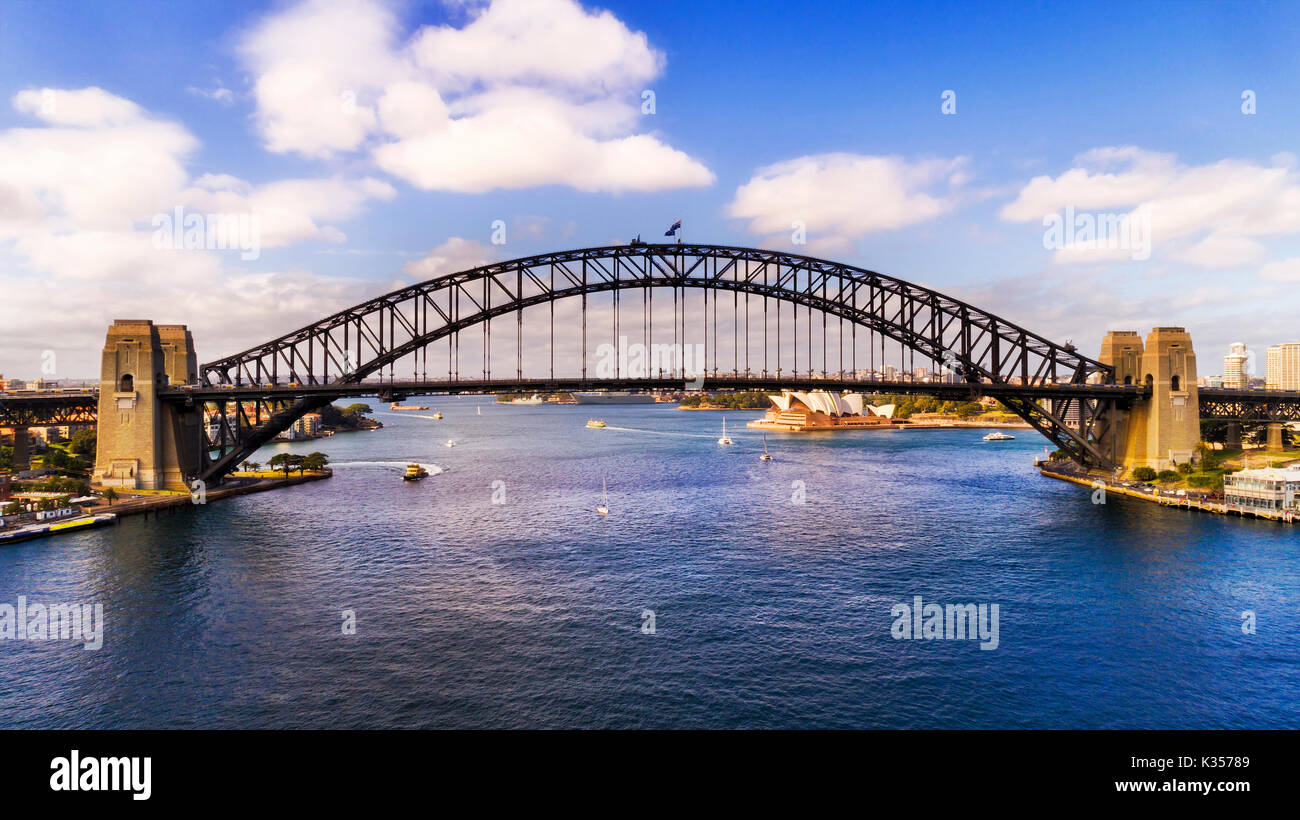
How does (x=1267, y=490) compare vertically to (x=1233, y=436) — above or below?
below

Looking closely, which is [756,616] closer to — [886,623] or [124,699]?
[886,623]


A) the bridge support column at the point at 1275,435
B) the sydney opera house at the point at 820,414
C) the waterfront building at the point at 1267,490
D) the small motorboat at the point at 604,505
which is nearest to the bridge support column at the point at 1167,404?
the waterfront building at the point at 1267,490

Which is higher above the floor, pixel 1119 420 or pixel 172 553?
pixel 1119 420

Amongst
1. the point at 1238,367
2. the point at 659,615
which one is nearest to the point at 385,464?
the point at 659,615

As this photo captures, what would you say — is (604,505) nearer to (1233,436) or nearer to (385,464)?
(385,464)

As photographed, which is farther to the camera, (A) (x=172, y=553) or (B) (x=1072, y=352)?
(B) (x=1072, y=352)

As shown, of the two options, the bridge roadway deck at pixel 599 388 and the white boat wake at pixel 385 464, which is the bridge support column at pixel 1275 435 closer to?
the bridge roadway deck at pixel 599 388
